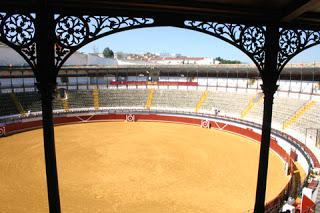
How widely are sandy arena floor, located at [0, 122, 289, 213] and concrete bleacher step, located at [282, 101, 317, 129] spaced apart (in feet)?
14.7

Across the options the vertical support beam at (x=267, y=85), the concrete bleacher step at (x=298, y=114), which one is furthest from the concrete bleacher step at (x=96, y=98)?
the vertical support beam at (x=267, y=85)

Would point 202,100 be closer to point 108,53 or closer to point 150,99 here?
point 150,99

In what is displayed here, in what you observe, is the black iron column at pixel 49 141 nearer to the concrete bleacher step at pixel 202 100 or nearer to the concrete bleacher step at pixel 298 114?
the concrete bleacher step at pixel 298 114

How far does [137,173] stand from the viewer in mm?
17516

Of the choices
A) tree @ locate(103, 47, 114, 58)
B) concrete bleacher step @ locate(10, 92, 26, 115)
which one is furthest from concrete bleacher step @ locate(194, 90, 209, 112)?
tree @ locate(103, 47, 114, 58)

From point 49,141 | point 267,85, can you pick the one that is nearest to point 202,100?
point 267,85

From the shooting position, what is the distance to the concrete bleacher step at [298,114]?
27094 mm

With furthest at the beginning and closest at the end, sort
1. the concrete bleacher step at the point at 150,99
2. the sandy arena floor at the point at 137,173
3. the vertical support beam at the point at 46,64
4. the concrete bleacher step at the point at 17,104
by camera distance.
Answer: the concrete bleacher step at the point at 150,99 < the concrete bleacher step at the point at 17,104 < the sandy arena floor at the point at 137,173 < the vertical support beam at the point at 46,64

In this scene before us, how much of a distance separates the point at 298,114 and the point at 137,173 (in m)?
18.9

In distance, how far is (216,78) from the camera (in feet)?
139

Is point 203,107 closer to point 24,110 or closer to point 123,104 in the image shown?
point 123,104

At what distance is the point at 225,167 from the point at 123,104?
24.4m

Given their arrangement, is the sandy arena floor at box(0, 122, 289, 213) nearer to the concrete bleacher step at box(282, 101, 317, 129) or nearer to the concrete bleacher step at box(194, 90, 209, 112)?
the concrete bleacher step at box(282, 101, 317, 129)

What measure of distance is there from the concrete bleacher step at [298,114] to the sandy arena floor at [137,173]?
450cm
